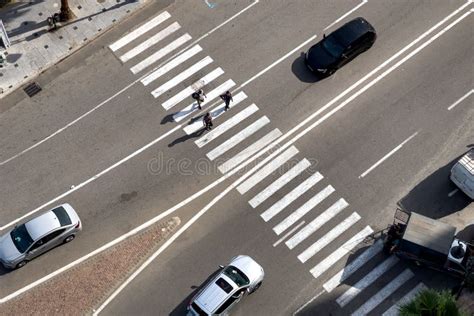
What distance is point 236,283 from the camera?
114 feet

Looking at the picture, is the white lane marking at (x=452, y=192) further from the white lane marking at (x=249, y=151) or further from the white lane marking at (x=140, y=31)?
the white lane marking at (x=140, y=31)

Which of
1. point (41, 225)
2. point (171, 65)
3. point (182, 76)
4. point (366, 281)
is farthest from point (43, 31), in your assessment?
point (366, 281)

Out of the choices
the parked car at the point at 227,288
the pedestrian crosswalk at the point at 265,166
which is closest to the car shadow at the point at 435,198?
the pedestrian crosswalk at the point at 265,166

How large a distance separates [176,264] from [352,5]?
68.5ft

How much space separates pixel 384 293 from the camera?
35812 mm

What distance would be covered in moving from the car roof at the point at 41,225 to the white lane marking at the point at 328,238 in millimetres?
13380

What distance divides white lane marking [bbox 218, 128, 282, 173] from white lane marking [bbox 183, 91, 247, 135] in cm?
290

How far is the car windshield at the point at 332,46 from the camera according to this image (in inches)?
1636

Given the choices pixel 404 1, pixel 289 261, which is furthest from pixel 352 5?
pixel 289 261

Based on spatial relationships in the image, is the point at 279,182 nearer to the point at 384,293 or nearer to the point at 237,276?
the point at 237,276

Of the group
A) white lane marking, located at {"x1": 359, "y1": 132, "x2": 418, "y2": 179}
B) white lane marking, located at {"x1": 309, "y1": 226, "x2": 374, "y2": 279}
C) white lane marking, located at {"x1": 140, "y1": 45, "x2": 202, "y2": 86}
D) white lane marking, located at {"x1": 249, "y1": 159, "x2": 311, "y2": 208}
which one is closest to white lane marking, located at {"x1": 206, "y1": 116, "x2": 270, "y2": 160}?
white lane marking, located at {"x1": 249, "y1": 159, "x2": 311, "y2": 208}

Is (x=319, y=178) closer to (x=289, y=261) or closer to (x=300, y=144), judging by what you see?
(x=300, y=144)

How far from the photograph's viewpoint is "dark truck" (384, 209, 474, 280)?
113 ft

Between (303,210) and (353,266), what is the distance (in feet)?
13.6
